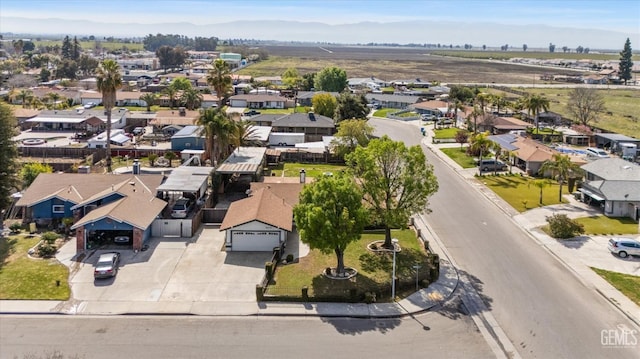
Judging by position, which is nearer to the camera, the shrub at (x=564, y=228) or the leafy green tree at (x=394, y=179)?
the leafy green tree at (x=394, y=179)

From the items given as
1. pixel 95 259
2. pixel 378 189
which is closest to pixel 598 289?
pixel 378 189

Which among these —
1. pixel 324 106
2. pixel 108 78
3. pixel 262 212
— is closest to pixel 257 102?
pixel 324 106

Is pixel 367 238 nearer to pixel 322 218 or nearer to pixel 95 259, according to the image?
pixel 322 218

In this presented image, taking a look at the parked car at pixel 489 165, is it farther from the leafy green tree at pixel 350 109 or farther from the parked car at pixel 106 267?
the parked car at pixel 106 267

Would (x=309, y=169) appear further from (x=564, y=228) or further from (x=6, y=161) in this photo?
(x=6, y=161)

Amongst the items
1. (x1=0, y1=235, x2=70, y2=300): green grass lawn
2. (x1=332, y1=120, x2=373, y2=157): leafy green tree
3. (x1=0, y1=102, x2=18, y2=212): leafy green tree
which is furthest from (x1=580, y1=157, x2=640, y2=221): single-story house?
(x1=0, y1=102, x2=18, y2=212): leafy green tree

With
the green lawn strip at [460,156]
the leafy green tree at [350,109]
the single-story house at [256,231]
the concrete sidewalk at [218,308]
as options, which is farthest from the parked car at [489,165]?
the concrete sidewalk at [218,308]
